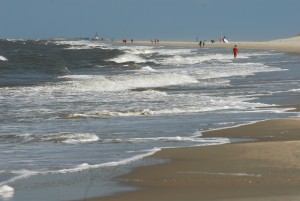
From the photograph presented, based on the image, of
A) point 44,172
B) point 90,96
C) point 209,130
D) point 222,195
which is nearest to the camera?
point 222,195

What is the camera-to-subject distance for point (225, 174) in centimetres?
945

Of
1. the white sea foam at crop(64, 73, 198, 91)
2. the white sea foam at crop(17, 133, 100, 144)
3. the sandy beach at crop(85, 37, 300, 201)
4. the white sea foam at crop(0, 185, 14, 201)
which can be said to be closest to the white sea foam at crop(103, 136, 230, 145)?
the white sea foam at crop(17, 133, 100, 144)

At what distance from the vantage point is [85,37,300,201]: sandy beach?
820 centimetres

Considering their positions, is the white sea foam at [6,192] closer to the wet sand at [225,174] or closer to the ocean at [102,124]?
the ocean at [102,124]

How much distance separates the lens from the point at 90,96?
24.3m

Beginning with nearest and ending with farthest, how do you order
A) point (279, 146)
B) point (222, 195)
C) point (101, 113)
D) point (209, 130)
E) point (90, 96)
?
point (222, 195), point (279, 146), point (209, 130), point (101, 113), point (90, 96)

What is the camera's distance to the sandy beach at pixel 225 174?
8.20 metres

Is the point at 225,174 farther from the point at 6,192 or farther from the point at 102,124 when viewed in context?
the point at 102,124

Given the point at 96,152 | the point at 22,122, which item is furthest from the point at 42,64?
the point at 96,152

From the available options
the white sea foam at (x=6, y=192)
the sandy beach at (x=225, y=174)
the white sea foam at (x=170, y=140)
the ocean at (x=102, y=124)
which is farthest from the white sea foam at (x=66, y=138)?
the white sea foam at (x=6, y=192)

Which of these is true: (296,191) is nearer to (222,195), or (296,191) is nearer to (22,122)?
(222,195)

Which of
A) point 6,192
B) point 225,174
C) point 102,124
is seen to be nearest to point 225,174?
point 225,174

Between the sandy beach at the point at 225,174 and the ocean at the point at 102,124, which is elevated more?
the sandy beach at the point at 225,174

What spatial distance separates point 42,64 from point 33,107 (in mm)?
29613
